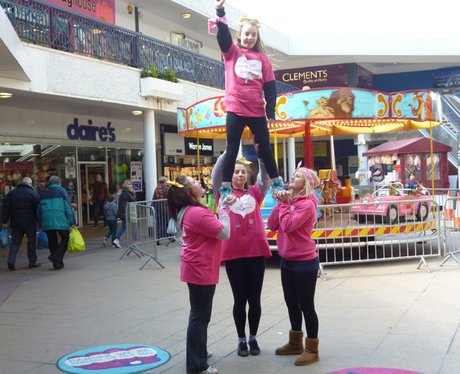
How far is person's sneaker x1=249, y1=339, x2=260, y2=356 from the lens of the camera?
17.1 ft

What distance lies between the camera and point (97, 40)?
1431 centimetres

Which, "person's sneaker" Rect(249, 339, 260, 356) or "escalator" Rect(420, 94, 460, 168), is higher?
"escalator" Rect(420, 94, 460, 168)

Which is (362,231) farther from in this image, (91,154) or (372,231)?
(91,154)

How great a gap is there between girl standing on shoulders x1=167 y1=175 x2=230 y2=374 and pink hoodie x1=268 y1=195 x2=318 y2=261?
0.61 m

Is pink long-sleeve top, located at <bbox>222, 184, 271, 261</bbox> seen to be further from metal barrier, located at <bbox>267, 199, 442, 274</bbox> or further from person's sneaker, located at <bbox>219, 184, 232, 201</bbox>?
metal barrier, located at <bbox>267, 199, 442, 274</bbox>

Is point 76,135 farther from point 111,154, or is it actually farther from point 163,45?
point 163,45

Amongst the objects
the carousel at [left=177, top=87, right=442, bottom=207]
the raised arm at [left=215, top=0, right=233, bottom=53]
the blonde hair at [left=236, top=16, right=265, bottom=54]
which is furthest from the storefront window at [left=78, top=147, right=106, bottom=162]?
the raised arm at [left=215, top=0, right=233, bottom=53]

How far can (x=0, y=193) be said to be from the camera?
1584cm

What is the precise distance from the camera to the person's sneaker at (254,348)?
17.1 ft

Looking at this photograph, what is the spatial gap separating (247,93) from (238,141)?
453 millimetres

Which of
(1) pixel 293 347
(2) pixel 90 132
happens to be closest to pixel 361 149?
(2) pixel 90 132

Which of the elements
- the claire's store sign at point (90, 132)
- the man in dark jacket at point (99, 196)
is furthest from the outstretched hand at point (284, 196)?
the man in dark jacket at point (99, 196)

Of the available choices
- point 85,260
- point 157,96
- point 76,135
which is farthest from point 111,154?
point 85,260

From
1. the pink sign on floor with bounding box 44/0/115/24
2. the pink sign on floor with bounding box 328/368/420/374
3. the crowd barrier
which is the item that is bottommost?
the pink sign on floor with bounding box 328/368/420/374
